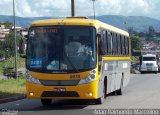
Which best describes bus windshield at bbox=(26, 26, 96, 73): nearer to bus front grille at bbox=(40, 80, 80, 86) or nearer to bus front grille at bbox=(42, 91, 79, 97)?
bus front grille at bbox=(40, 80, 80, 86)

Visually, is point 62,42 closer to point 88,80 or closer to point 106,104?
point 88,80

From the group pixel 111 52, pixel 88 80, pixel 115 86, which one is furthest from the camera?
pixel 115 86

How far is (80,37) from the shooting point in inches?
713

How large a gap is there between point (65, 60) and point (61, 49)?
405mm

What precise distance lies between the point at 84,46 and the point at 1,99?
5.12 meters

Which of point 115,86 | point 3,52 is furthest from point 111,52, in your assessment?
point 3,52

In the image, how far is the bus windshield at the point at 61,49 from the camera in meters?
17.8

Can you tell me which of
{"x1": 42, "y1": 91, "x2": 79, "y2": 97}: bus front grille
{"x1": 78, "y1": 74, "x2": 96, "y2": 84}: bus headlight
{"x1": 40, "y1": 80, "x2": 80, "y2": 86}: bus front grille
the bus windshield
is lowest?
{"x1": 42, "y1": 91, "x2": 79, "y2": 97}: bus front grille

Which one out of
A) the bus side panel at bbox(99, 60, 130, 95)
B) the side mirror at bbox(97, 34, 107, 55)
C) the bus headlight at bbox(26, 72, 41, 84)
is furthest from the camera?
the bus side panel at bbox(99, 60, 130, 95)

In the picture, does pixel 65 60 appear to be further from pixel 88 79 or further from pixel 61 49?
pixel 88 79

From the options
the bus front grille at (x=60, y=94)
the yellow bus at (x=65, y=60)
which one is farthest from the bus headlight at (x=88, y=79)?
the bus front grille at (x=60, y=94)

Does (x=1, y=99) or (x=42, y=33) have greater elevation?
(x=42, y=33)

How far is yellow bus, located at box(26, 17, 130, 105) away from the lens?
17594 mm

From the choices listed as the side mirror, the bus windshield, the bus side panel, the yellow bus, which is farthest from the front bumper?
the side mirror
